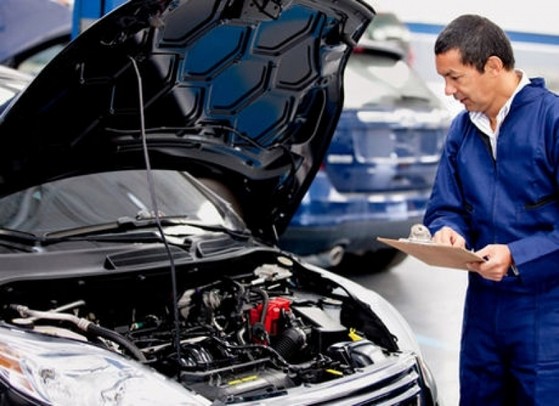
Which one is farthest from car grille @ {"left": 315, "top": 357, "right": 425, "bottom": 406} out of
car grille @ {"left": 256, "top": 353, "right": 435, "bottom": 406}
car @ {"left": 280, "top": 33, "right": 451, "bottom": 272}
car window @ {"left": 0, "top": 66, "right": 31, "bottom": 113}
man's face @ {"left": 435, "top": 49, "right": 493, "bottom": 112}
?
car @ {"left": 280, "top": 33, "right": 451, "bottom": 272}

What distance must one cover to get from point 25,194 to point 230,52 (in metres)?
0.89

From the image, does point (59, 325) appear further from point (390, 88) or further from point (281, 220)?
point (390, 88)

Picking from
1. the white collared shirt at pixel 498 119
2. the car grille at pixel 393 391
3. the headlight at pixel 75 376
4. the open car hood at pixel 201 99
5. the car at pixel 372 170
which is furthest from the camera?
the car at pixel 372 170

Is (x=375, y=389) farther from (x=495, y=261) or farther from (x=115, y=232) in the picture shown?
(x=115, y=232)

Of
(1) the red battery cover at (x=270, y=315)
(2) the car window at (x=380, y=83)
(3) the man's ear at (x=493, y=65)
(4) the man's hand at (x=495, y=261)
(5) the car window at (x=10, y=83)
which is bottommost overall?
(1) the red battery cover at (x=270, y=315)

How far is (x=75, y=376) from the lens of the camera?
8.05 feet

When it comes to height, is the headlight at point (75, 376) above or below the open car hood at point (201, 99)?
below

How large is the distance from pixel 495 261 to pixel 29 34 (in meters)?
4.78

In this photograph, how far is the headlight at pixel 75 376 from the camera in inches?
94.7

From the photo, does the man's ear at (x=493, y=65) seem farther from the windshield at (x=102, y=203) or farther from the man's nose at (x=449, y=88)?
the windshield at (x=102, y=203)

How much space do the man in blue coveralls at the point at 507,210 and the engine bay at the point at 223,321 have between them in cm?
39

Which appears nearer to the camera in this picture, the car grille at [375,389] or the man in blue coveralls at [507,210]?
the car grille at [375,389]

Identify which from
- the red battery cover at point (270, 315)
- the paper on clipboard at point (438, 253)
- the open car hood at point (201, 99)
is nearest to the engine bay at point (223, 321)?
the red battery cover at point (270, 315)

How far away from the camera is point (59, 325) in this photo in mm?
2846
